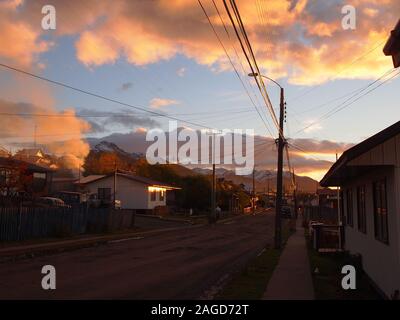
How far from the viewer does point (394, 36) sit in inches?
279

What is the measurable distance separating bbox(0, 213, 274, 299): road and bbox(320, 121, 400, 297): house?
4048 millimetres

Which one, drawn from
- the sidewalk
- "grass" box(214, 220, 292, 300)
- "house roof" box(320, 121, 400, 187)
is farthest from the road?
"house roof" box(320, 121, 400, 187)

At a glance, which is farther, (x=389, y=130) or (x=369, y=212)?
(x=369, y=212)

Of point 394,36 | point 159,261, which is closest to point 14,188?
point 159,261

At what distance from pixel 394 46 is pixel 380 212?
18.6 ft

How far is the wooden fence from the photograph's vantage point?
24906 mm

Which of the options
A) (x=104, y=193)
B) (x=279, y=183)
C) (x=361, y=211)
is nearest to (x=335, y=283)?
(x=361, y=211)

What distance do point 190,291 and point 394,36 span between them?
7241 millimetres

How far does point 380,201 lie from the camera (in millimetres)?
11992

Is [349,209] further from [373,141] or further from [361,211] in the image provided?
[373,141]

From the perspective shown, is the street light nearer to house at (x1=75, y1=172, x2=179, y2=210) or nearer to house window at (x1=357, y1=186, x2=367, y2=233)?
house window at (x1=357, y1=186, x2=367, y2=233)

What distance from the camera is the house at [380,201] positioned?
999 centimetres
